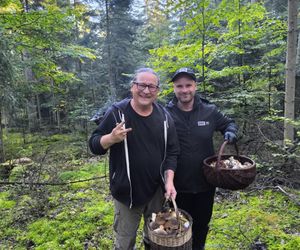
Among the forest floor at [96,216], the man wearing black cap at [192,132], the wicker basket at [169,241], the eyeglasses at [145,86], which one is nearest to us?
the wicker basket at [169,241]

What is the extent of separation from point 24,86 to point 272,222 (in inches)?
398

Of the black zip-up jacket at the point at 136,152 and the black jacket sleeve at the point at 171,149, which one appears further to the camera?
the black jacket sleeve at the point at 171,149

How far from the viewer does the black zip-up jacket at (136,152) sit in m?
2.35

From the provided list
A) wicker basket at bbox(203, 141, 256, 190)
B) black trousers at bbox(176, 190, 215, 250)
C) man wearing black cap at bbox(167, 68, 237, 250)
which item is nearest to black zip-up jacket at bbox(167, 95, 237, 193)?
man wearing black cap at bbox(167, 68, 237, 250)

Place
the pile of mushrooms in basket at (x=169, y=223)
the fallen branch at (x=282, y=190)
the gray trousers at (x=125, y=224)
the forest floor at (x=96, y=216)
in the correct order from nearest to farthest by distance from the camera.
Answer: the pile of mushrooms in basket at (x=169, y=223) → the gray trousers at (x=125, y=224) → the forest floor at (x=96, y=216) → the fallen branch at (x=282, y=190)

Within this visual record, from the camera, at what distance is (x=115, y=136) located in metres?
2.12

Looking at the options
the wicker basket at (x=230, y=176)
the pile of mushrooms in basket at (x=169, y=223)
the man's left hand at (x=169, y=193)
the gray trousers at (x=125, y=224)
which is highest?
the wicker basket at (x=230, y=176)

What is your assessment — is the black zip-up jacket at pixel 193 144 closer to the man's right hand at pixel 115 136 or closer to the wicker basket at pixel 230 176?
the wicker basket at pixel 230 176

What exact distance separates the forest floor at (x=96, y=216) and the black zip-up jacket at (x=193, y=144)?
3.96 ft

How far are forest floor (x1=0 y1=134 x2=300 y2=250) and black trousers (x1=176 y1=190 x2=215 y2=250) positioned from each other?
0.57 m

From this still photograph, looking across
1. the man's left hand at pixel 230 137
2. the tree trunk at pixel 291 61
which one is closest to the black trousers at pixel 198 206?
the man's left hand at pixel 230 137

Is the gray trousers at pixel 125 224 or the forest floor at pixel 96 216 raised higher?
the gray trousers at pixel 125 224

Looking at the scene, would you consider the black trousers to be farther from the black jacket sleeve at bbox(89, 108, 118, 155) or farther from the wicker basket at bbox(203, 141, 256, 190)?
the black jacket sleeve at bbox(89, 108, 118, 155)

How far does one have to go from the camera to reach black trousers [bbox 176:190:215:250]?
2855 mm
